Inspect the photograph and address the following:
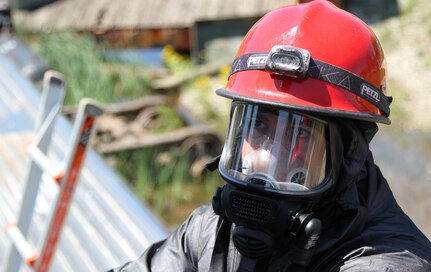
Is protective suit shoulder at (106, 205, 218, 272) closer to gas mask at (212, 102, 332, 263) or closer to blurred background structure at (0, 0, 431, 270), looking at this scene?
gas mask at (212, 102, 332, 263)

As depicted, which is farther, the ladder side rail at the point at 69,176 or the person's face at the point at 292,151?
the ladder side rail at the point at 69,176

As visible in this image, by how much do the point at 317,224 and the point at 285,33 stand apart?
1.71ft

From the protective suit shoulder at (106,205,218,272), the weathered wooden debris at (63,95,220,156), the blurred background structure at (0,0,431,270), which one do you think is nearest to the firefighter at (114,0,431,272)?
the protective suit shoulder at (106,205,218,272)

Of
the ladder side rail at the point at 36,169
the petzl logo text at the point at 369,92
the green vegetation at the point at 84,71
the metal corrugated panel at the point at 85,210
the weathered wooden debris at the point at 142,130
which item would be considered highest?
the petzl logo text at the point at 369,92

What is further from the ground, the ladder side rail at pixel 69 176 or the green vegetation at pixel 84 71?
the ladder side rail at pixel 69 176

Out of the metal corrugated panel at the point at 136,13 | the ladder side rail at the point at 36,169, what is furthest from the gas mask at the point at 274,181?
the metal corrugated panel at the point at 136,13

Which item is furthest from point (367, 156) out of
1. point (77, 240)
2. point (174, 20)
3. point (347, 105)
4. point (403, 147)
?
point (174, 20)

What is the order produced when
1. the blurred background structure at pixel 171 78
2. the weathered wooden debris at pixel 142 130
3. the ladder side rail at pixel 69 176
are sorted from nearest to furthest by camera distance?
1. the ladder side rail at pixel 69 176
2. the blurred background structure at pixel 171 78
3. the weathered wooden debris at pixel 142 130

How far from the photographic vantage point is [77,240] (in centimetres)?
424

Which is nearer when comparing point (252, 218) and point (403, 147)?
point (252, 218)

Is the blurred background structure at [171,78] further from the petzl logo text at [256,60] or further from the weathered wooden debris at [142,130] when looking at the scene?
the petzl logo text at [256,60]

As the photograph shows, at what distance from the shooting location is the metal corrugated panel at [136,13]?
9.47 metres

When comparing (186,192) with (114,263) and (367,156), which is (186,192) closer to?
(114,263)

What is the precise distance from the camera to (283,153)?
2.06 meters
